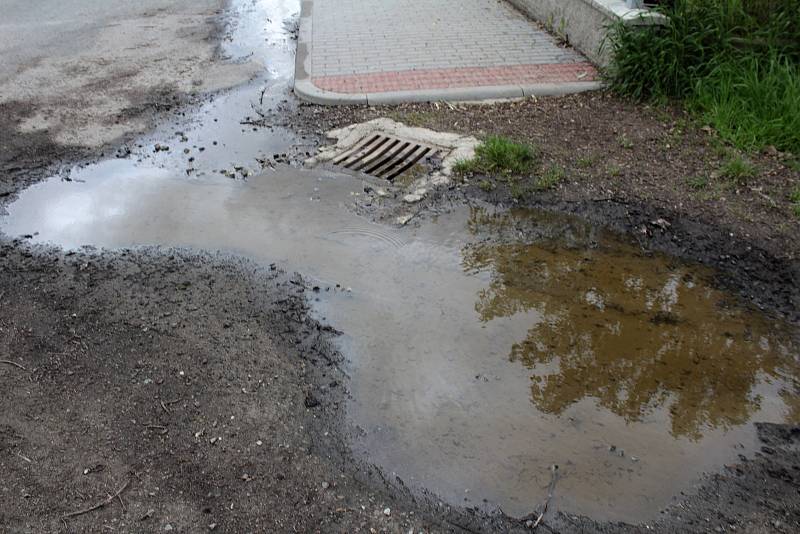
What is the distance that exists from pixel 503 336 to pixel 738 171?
2854 mm

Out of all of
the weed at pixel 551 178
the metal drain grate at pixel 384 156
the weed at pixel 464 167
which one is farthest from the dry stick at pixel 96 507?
the weed at pixel 551 178

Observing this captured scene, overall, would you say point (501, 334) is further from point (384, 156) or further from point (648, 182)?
point (384, 156)

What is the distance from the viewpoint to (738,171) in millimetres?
5395

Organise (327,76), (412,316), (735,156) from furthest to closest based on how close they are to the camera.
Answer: (327,76) → (735,156) → (412,316)

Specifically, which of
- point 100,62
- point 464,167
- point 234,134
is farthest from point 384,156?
point 100,62

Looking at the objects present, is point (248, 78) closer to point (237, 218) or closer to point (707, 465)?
point (237, 218)

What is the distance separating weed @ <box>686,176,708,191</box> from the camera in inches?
210

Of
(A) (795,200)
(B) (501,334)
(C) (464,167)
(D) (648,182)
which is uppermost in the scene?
(A) (795,200)

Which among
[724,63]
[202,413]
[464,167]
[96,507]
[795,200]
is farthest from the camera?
[724,63]

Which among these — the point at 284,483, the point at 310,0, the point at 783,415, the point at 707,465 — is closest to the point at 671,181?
the point at 783,415

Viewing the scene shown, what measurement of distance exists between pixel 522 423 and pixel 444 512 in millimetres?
703

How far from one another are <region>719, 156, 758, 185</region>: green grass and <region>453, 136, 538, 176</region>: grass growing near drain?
5.17ft

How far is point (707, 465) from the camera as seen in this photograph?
3.21m

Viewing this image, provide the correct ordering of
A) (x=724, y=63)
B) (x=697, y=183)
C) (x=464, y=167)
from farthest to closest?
(x=724, y=63) → (x=464, y=167) → (x=697, y=183)
